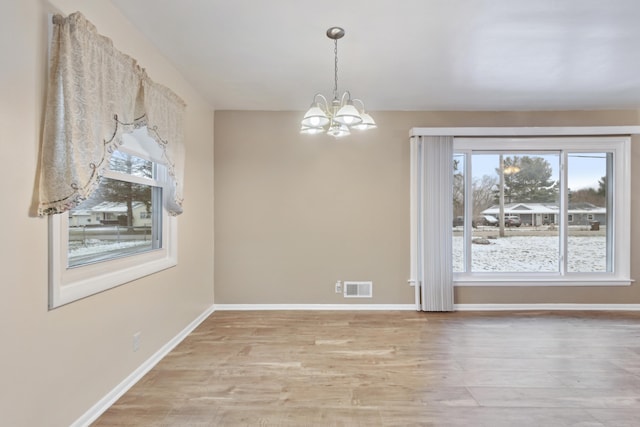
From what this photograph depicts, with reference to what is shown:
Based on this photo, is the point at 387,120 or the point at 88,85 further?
the point at 387,120

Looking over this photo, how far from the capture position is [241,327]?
12.0 feet

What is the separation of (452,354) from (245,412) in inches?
73.9

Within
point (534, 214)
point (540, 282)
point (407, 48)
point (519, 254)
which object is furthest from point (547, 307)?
point (407, 48)

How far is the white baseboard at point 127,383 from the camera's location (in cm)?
201

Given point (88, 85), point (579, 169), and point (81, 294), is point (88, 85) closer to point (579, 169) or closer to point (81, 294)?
point (81, 294)

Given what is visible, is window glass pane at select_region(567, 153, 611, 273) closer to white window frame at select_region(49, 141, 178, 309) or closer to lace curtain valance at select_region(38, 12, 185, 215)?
white window frame at select_region(49, 141, 178, 309)

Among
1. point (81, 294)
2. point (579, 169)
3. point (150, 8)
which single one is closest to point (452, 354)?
point (81, 294)

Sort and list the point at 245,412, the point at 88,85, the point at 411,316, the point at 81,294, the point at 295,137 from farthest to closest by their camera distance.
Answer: the point at 295,137, the point at 411,316, the point at 245,412, the point at 81,294, the point at 88,85

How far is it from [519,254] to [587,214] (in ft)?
3.35

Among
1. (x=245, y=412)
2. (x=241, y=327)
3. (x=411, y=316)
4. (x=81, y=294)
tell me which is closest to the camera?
(x=81, y=294)

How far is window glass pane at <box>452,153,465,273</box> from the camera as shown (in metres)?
4.36

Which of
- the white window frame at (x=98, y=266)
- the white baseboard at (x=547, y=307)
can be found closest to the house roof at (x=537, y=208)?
the white baseboard at (x=547, y=307)

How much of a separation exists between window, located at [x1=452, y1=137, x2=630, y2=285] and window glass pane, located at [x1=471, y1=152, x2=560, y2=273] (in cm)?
1

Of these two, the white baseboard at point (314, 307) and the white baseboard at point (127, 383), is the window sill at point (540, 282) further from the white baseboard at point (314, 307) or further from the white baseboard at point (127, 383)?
the white baseboard at point (127, 383)
